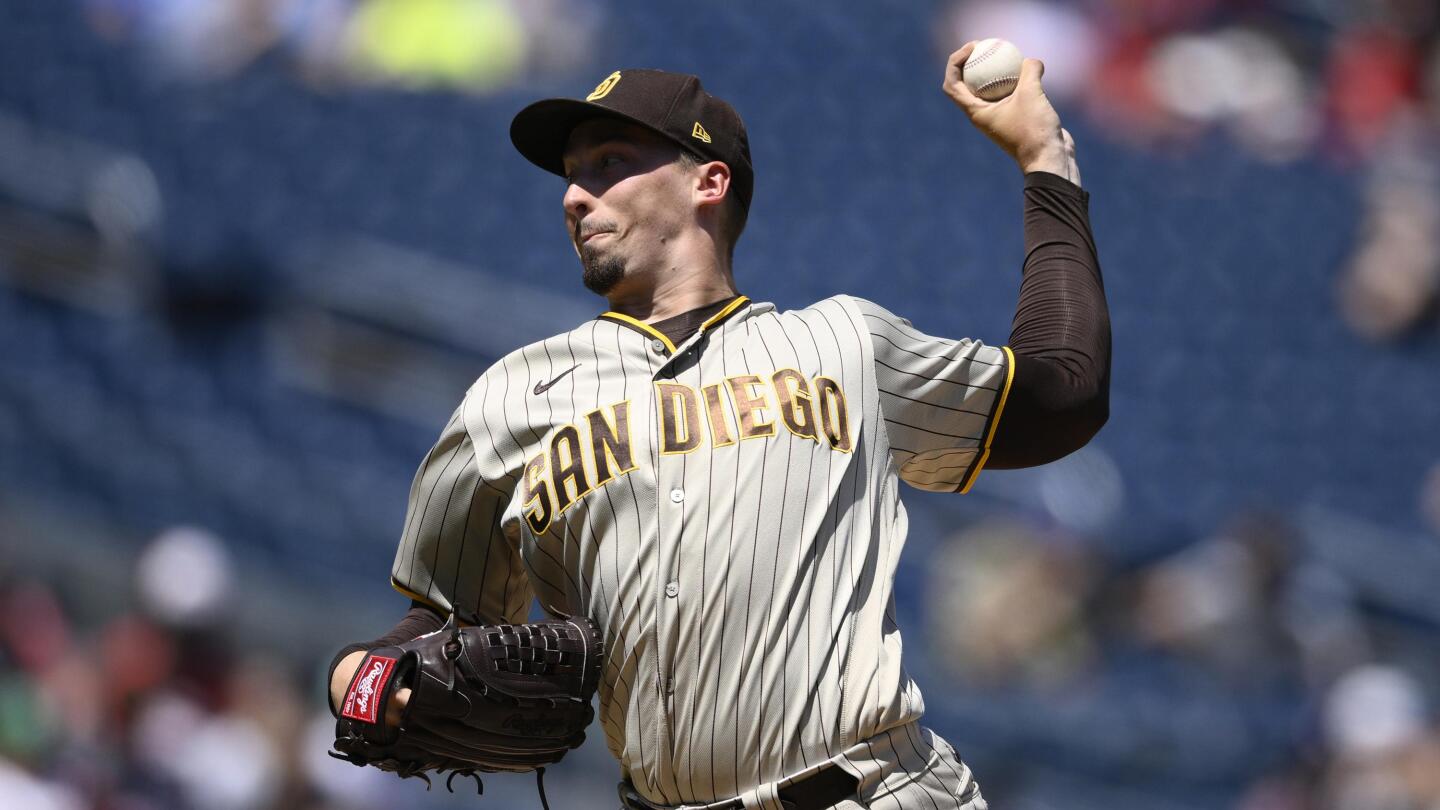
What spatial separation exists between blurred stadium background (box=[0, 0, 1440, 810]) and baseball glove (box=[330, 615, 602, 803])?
321 centimetres

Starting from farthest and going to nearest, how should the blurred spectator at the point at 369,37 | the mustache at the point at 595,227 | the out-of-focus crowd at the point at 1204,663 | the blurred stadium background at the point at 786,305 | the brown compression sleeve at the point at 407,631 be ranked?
the blurred spectator at the point at 369,37
the out-of-focus crowd at the point at 1204,663
the blurred stadium background at the point at 786,305
the mustache at the point at 595,227
the brown compression sleeve at the point at 407,631

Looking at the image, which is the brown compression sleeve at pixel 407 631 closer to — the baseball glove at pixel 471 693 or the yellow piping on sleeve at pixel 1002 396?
the baseball glove at pixel 471 693

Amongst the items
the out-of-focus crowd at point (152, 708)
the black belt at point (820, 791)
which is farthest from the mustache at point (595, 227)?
the out-of-focus crowd at point (152, 708)

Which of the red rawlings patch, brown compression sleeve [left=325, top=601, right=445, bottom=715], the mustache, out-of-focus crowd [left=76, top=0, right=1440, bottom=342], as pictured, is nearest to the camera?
the red rawlings patch

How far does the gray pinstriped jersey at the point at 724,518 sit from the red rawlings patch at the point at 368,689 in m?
0.25

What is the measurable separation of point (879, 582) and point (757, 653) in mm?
188

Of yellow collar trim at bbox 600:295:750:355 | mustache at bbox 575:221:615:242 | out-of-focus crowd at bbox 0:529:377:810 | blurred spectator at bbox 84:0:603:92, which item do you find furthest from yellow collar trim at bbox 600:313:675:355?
blurred spectator at bbox 84:0:603:92

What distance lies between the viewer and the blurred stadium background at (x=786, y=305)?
5047 millimetres

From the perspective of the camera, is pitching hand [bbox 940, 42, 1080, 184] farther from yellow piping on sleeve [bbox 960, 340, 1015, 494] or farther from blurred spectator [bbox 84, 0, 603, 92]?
blurred spectator [bbox 84, 0, 603, 92]

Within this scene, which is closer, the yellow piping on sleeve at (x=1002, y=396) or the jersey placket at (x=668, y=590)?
the jersey placket at (x=668, y=590)

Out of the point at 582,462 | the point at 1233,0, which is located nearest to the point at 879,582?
the point at 582,462

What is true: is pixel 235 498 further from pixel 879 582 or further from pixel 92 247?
pixel 879 582

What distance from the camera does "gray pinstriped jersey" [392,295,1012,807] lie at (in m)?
1.70

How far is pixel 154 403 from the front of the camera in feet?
17.5
